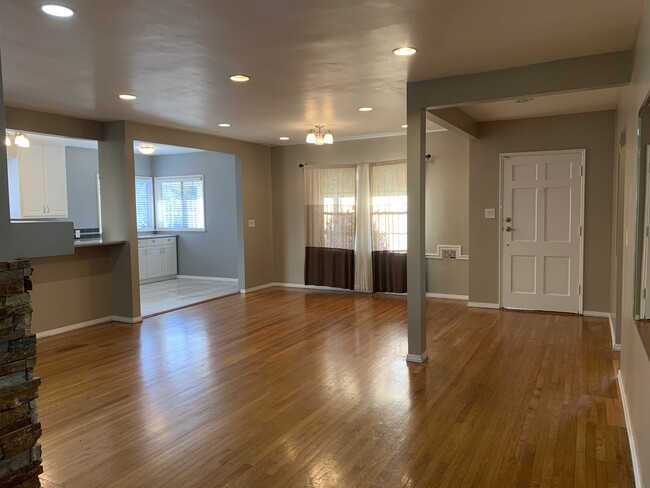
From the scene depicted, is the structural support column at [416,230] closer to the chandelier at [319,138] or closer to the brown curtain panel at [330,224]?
the chandelier at [319,138]

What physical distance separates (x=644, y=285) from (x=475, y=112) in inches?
149

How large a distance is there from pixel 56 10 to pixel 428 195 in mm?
5492

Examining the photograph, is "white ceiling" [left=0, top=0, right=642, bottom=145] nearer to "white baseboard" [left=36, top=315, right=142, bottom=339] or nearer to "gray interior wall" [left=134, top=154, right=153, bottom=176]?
"white baseboard" [left=36, top=315, right=142, bottom=339]

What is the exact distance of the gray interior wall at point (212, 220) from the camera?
30.5 feet

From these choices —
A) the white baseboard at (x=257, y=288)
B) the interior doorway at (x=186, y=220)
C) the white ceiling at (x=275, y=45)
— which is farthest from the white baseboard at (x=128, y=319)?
the white ceiling at (x=275, y=45)

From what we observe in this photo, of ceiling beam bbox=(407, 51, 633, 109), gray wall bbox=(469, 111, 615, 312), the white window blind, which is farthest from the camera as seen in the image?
the white window blind

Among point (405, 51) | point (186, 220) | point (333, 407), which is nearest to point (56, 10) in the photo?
point (405, 51)

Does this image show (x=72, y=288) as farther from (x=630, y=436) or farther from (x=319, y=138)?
(x=630, y=436)

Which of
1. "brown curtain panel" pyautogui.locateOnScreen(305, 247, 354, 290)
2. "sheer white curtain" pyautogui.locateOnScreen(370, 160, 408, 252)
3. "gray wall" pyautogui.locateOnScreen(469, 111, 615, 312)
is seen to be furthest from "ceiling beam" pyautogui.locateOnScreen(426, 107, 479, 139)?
"brown curtain panel" pyautogui.locateOnScreen(305, 247, 354, 290)

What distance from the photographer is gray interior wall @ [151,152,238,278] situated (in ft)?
30.5

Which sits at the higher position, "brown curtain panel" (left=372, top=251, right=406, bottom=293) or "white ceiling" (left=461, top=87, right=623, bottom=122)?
"white ceiling" (left=461, top=87, right=623, bottom=122)

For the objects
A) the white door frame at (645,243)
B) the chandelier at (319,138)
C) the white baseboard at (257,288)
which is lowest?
the white baseboard at (257,288)

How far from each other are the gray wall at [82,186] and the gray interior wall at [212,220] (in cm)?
124

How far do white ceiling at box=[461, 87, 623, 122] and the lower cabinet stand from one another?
6.25 meters
